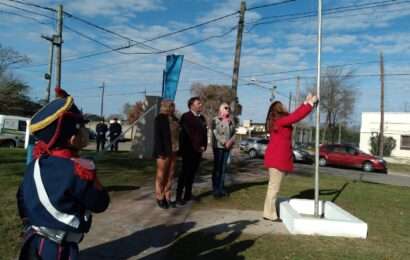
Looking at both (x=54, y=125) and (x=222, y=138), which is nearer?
(x=54, y=125)

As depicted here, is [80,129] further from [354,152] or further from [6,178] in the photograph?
[354,152]

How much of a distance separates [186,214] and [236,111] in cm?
1460

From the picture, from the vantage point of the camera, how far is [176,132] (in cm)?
701

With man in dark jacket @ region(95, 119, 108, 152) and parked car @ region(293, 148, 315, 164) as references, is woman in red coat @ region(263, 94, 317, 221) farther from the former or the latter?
parked car @ region(293, 148, 315, 164)

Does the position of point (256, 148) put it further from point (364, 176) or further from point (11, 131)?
point (11, 131)

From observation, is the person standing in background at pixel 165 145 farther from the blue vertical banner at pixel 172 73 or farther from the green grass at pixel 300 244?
the blue vertical banner at pixel 172 73

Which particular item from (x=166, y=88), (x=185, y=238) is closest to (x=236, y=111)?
(x=166, y=88)

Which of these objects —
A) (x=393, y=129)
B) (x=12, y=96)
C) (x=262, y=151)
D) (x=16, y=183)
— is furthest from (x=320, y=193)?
(x=12, y=96)

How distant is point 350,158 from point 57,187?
89.0ft

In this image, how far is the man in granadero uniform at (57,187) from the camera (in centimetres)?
253

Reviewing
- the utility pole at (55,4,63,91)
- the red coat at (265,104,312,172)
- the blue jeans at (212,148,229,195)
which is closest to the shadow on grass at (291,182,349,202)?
the blue jeans at (212,148,229,195)

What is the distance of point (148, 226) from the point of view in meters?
5.91

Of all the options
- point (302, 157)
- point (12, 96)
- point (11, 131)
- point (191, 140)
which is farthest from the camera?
point (12, 96)

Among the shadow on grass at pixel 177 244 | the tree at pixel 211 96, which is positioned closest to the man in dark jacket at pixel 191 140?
the shadow on grass at pixel 177 244
